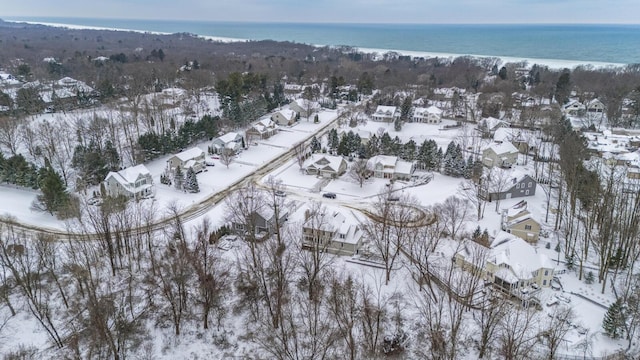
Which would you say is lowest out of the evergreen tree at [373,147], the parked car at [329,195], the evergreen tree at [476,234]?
the parked car at [329,195]

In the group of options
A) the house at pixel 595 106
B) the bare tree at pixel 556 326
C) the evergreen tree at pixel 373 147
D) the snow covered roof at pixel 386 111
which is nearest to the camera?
the bare tree at pixel 556 326

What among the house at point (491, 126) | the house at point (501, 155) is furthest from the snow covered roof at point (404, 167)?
the house at point (491, 126)

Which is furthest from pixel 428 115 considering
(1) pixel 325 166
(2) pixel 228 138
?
(2) pixel 228 138

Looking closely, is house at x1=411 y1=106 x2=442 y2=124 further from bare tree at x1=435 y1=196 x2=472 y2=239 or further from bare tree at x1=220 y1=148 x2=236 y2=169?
bare tree at x1=220 y1=148 x2=236 y2=169

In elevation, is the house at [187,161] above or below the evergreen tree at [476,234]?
above

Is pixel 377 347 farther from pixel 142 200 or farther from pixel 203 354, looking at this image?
pixel 142 200

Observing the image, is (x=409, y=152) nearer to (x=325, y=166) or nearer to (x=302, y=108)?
(x=325, y=166)

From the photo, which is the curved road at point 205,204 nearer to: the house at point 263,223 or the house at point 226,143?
the house at point 226,143
